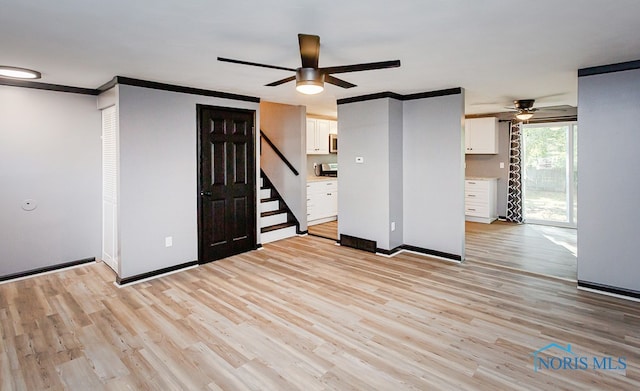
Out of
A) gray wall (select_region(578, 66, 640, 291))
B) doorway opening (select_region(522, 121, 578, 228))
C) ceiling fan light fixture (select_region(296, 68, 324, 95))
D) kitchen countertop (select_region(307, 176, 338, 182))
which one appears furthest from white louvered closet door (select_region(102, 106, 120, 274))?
doorway opening (select_region(522, 121, 578, 228))

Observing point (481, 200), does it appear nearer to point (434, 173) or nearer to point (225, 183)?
point (434, 173)

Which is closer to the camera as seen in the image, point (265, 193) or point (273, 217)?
point (273, 217)

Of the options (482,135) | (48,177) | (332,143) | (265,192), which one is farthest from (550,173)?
(48,177)

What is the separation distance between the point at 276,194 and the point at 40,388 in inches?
184

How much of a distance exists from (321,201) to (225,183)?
2765mm

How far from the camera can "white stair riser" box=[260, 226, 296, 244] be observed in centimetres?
589

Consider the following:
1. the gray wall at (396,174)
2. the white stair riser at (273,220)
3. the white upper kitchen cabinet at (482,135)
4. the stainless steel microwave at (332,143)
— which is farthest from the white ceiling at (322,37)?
the stainless steel microwave at (332,143)

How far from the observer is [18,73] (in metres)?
3.69

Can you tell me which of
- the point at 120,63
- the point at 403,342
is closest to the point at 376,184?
the point at 403,342

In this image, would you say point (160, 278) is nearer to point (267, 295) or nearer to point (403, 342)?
→ point (267, 295)

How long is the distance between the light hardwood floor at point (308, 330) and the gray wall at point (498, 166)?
3790 mm

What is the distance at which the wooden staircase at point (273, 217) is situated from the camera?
A: 602 cm

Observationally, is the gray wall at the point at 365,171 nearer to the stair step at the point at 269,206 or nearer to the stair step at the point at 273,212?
the stair step at the point at 273,212

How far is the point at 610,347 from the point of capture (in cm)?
271
